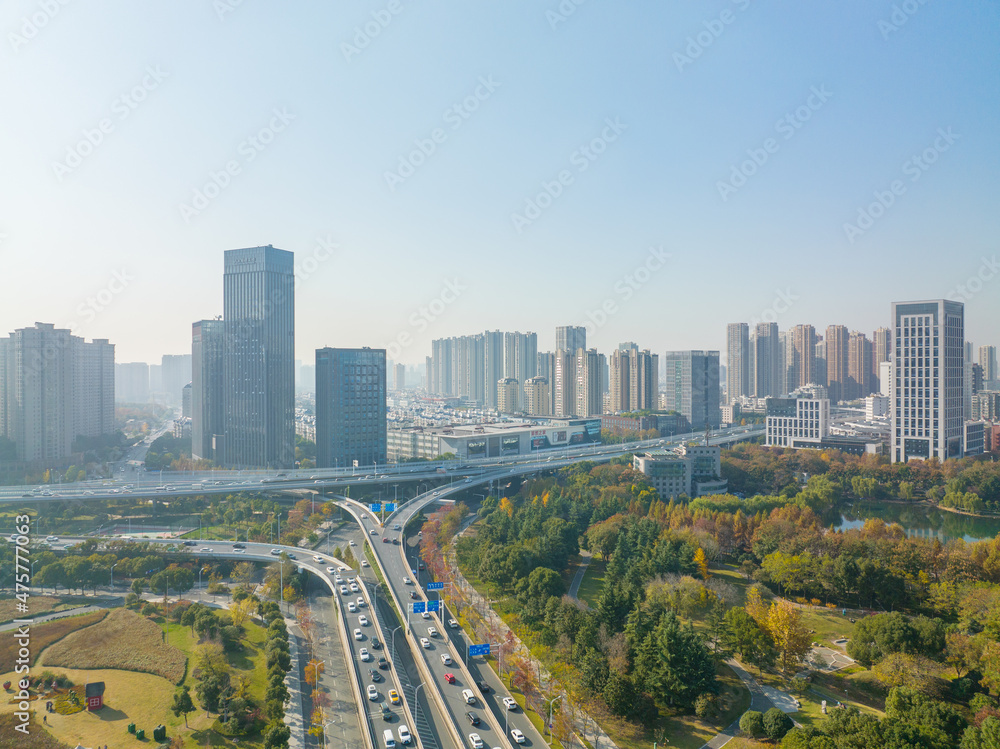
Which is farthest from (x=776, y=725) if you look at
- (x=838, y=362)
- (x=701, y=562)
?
(x=838, y=362)

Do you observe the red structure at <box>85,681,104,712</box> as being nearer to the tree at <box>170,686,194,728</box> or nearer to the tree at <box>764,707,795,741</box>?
the tree at <box>170,686,194,728</box>

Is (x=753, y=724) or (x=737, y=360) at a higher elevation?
(x=737, y=360)

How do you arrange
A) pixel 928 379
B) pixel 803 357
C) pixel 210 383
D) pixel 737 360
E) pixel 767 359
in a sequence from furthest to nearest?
1. pixel 737 360
2. pixel 767 359
3. pixel 803 357
4. pixel 210 383
5. pixel 928 379

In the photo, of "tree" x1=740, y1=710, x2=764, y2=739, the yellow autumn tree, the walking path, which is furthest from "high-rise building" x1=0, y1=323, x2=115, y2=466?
"tree" x1=740, y1=710, x2=764, y2=739

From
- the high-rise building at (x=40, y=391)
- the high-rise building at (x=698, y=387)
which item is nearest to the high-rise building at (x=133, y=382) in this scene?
the high-rise building at (x=40, y=391)

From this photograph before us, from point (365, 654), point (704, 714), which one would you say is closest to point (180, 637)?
point (365, 654)

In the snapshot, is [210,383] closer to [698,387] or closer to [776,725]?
[776,725]

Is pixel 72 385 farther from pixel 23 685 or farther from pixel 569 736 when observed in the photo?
pixel 569 736

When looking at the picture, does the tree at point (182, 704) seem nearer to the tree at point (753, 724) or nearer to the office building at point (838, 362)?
the tree at point (753, 724)
